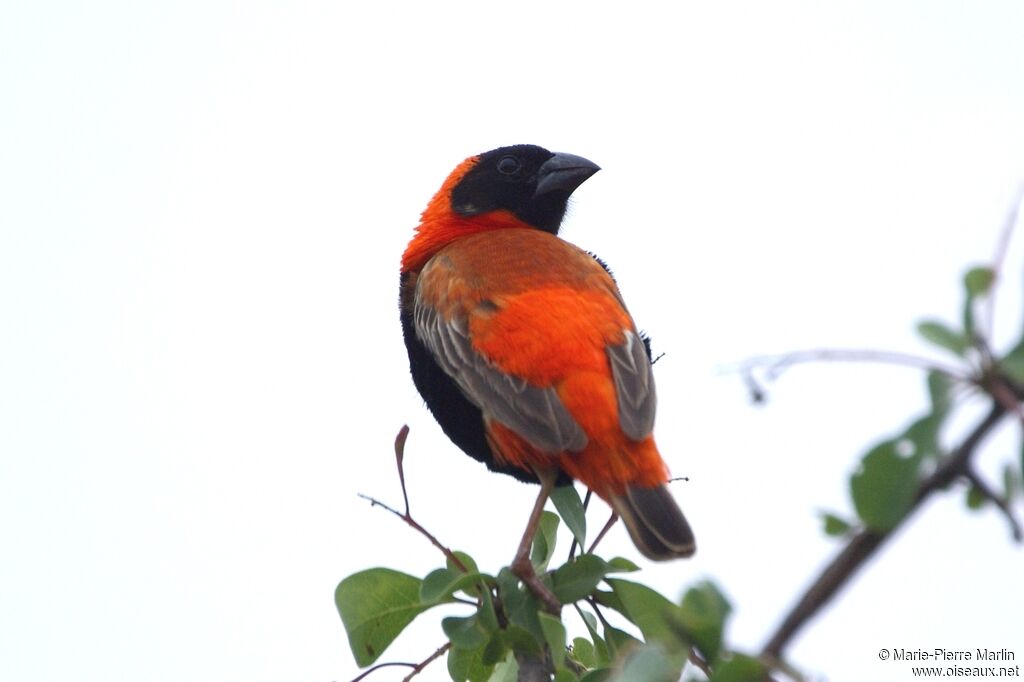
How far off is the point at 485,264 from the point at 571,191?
1.83 m

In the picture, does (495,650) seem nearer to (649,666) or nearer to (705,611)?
(649,666)

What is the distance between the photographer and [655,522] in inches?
155

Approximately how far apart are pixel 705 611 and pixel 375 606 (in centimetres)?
240

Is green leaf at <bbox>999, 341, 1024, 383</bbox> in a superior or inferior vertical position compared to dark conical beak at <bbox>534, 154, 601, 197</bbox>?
superior

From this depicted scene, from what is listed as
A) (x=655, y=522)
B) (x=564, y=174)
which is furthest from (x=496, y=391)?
(x=564, y=174)

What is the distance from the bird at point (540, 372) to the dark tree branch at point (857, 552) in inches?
91.9

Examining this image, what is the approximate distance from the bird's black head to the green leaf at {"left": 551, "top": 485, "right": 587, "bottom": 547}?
9.35ft

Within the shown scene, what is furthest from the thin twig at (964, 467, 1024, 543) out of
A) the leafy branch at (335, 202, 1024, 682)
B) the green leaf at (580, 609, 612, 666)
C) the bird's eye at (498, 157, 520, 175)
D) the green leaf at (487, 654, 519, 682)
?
the bird's eye at (498, 157, 520, 175)

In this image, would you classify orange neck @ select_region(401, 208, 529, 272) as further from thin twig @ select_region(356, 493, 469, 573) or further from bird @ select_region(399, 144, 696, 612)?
thin twig @ select_region(356, 493, 469, 573)

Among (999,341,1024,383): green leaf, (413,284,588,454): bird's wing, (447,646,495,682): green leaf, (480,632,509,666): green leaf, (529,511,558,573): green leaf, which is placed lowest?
(447,646,495,682): green leaf

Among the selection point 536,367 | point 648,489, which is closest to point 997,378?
point 648,489

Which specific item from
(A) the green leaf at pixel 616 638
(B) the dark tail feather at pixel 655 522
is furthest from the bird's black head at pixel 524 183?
(A) the green leaf at pixel 616 638

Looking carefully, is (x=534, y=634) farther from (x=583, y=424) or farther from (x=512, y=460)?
(x=512, y=460)

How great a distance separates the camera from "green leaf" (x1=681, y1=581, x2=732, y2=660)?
5.06ft
